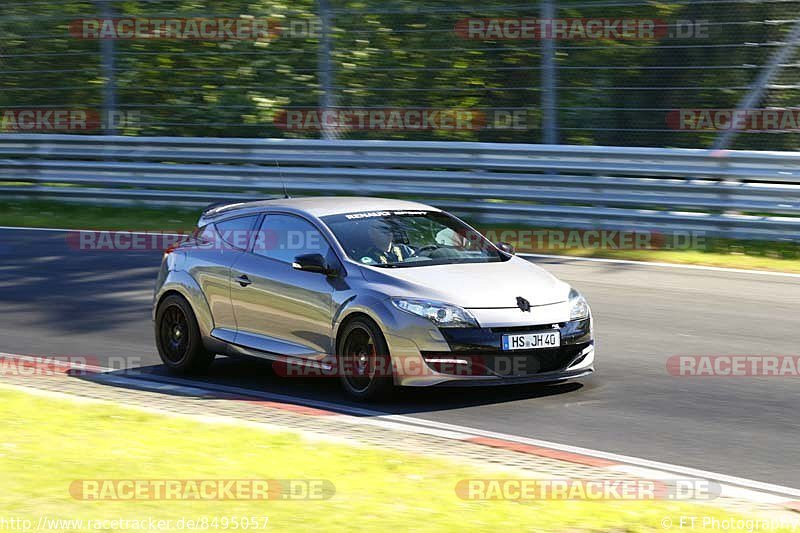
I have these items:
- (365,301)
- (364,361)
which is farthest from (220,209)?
(364,361)

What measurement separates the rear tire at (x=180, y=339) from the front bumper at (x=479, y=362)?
2291mm

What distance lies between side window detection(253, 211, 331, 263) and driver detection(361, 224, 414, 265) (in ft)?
1.11

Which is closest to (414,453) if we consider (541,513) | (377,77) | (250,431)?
(250,431)

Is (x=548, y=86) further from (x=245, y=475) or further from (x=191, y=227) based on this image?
(x=245, y=475)

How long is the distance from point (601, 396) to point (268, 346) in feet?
8.49

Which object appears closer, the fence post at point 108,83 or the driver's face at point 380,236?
the driver's face at point 380,236

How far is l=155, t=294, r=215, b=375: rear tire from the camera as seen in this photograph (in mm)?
10750

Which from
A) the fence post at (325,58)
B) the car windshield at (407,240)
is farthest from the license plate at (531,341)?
the fence post at (325,58)

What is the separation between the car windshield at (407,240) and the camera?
9.83m

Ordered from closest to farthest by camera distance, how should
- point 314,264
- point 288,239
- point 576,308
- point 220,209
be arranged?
1. point 576,308
2. point 314,264
3. point 288,239
4. point 220,209

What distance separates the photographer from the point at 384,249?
32.4 feet

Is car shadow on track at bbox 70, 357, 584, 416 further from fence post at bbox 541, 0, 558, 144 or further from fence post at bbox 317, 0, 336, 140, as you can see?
fence post at bbox 317, 0, 336, 140

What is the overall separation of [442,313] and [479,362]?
1.38 feet

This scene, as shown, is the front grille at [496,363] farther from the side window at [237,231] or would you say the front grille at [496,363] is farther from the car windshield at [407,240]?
the side window at [237,231]
